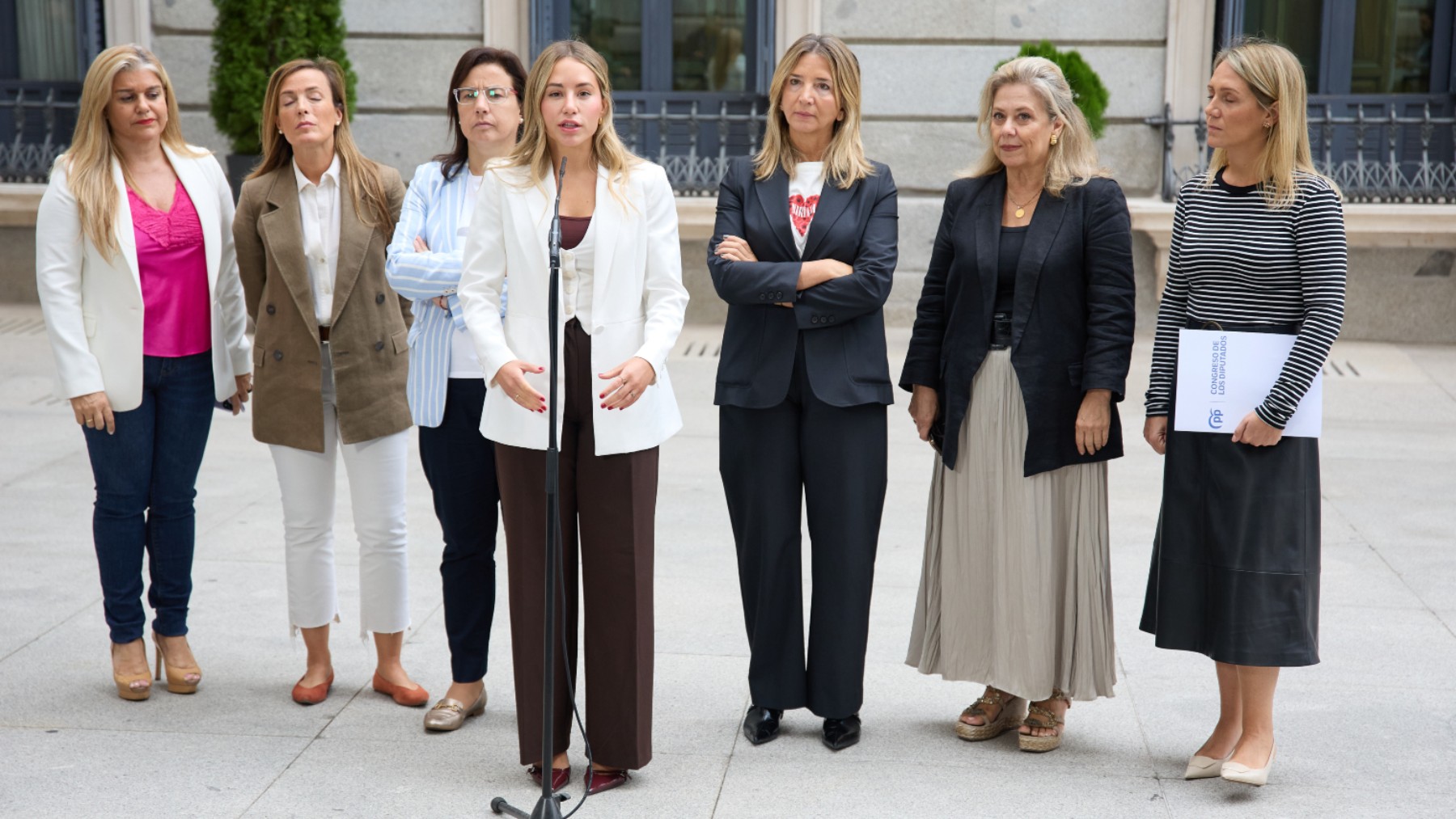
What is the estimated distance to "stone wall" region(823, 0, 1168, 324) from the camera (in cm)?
1126

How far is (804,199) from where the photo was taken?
4.20m

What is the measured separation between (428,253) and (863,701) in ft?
6.30

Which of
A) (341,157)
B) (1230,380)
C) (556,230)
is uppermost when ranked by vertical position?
(341,157)

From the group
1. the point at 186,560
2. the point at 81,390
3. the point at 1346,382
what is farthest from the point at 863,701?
the point at 1346,382

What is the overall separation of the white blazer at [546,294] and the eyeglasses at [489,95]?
56cm

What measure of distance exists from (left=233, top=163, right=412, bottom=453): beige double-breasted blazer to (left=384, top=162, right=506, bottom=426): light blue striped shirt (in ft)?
0.52

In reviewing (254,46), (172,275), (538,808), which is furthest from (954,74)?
(538,808)

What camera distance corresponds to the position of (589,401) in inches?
149

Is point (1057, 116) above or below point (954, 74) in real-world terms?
below

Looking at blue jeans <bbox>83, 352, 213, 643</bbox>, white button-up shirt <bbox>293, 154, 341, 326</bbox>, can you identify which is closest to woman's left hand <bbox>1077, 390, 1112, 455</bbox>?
white button-up shirt <bbox>293, 154, 341, 326</bbox>

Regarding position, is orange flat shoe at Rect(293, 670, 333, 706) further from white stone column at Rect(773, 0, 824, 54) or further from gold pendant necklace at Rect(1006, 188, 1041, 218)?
white stone column at Rect(773, 0, 824, 54)

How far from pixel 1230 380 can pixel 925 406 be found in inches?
35.4

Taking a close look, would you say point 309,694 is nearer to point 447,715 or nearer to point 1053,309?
point 447,715

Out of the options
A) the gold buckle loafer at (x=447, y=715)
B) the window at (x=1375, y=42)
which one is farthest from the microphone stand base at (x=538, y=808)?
the window at (x=1375, y=42)
